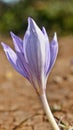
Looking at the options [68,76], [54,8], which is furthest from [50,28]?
[68,76]

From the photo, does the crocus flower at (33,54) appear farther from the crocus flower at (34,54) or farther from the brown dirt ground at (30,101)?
the brown dirt ground at (30,101)

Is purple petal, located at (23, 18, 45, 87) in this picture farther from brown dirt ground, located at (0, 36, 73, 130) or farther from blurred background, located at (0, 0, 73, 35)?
blurred background, located at (0, 0, 73, 35)

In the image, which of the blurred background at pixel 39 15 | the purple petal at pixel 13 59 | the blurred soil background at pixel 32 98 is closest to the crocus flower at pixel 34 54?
the purple petal at pixel 13 59

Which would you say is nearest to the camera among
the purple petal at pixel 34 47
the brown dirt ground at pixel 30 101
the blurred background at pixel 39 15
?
the purple petal at pixel 34 47

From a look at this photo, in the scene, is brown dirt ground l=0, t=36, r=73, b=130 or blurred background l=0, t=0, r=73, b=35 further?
blurred background l=0, t=0, r=73, b=35

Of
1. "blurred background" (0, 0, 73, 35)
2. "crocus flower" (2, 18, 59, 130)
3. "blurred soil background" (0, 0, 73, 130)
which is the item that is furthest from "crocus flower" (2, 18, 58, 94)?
"blurred background" (0, 0, 73, 35)

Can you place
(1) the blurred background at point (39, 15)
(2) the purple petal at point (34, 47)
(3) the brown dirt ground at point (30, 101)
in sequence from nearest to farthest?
(2) the purple petal at point (34, 47) < (3) the brown dirt ground at point (30, 101) < (1) the blurred background at point (39, 15)

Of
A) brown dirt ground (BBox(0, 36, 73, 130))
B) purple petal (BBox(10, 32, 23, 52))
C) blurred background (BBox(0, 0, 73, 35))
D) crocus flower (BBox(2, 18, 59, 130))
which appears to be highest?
blurred background (BBox(0, 0, 73, 35))

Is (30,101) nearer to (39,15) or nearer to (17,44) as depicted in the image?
(17,44)
